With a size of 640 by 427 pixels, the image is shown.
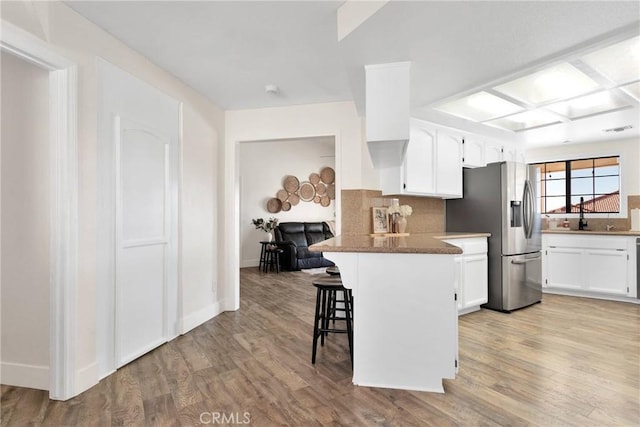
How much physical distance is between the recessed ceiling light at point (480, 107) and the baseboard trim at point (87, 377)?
3578 mm

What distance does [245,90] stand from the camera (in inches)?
130

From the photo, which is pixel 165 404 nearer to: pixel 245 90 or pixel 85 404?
pixel 85 404

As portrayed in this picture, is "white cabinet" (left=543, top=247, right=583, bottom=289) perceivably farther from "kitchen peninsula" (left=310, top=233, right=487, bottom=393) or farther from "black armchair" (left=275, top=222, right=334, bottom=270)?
"black armchair" (left=275, top=222, right=334, bottom=270)

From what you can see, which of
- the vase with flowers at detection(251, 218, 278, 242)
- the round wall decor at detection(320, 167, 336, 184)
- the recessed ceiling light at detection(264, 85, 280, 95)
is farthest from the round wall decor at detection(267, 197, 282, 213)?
the recessed ceiling light at detection(264, 85, 280, 95)

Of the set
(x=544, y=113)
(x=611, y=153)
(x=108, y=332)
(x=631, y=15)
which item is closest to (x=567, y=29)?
(x=631, y=15)

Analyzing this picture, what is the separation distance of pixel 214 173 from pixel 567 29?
323 cm

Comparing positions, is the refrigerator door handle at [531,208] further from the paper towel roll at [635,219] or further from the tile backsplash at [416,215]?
the paper towel roll at [635,219]

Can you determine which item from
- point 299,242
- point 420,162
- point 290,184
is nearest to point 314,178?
point 290,184

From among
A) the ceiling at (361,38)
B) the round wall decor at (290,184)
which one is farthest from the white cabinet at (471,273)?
the round wall decor at (290,184)

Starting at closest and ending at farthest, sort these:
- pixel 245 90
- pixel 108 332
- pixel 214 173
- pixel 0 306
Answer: pixel 0 306 → pixel 108 332 → pixel 245 90 → pixel 214 173

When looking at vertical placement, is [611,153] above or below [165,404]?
above

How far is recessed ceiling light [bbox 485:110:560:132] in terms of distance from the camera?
11.7 feet

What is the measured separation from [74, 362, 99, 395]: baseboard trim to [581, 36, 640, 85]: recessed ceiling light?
12.9 ft

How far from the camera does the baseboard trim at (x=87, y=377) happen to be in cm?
205
